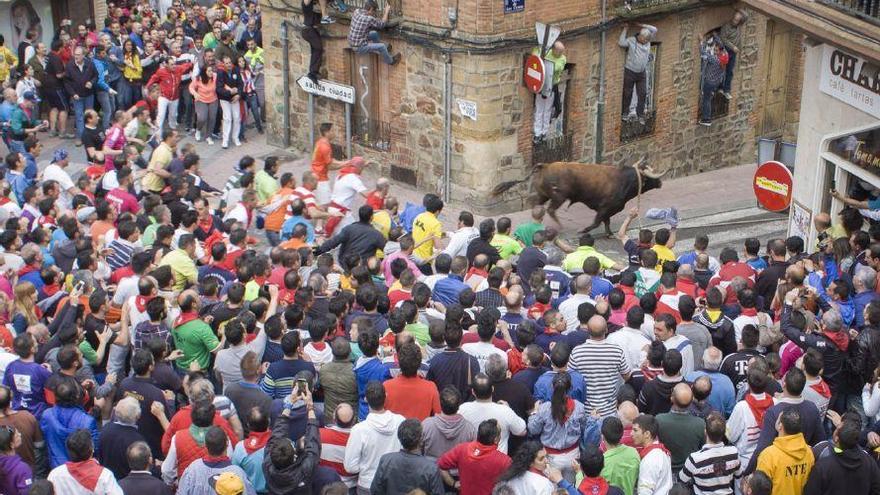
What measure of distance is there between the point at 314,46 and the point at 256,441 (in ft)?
41.8

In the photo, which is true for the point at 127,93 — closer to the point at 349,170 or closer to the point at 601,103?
the point at 349,170

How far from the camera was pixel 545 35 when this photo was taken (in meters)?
18.3

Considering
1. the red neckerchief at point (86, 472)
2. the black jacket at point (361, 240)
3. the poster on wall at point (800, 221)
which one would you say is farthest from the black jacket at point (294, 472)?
the poster on wall at point (800, 221)

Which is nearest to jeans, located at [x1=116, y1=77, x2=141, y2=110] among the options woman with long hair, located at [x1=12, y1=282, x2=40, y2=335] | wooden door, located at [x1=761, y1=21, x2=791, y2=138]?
woman with long hair, located at [x1=12, y1=282, x2=40, y2=335]

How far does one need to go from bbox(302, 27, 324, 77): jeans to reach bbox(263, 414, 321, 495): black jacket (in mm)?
12778

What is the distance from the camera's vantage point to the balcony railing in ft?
45.6

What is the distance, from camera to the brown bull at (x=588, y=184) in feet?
59.0

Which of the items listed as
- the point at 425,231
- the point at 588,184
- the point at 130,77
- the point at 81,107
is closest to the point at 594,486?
the point at 425,231

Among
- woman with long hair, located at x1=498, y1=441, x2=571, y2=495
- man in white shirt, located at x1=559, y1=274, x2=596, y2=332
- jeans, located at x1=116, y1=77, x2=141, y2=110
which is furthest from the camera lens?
jeans, located at x1=116, y1=77, x2=141, y2=110

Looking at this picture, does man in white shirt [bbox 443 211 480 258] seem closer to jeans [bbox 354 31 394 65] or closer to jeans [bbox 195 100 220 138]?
jeans [bbox 354 31 394 65]

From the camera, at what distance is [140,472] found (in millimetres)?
8273

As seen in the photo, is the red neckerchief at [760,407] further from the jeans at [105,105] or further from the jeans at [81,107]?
the jeans at [105,105]

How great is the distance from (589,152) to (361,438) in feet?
41.0

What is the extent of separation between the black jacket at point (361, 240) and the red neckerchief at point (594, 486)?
626 centimetres
